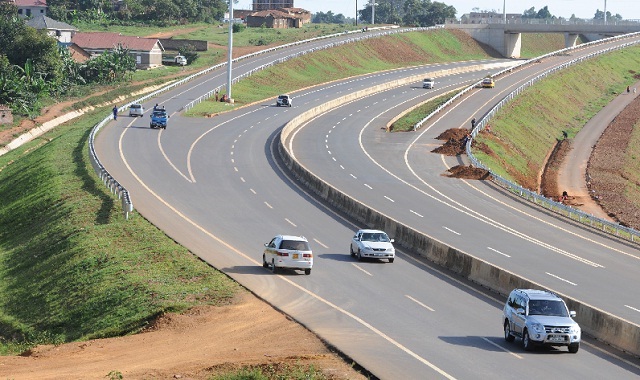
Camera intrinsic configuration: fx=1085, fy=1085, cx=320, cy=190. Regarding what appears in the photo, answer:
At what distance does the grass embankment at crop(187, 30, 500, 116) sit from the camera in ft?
418

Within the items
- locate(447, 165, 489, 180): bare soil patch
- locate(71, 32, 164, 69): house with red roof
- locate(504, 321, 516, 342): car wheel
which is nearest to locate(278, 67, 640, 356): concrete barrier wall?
locate(504, 321, 516, 342): car wheel

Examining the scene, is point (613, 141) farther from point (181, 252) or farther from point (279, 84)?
point (181, 252)

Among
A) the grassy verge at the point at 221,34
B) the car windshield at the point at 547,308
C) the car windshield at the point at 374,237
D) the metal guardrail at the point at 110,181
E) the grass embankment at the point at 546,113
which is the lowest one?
the grass embankment at the point at 546,113

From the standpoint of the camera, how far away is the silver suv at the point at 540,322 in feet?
96.7

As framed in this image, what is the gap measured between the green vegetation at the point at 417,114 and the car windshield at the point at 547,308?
7227 centimetres

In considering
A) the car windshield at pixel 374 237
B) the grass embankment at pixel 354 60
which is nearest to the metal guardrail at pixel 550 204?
the car windshield at pixel 374 237

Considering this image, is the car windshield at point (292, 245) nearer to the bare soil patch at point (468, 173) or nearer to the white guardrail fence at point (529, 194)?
the white guardrail fence at point (529, 194)

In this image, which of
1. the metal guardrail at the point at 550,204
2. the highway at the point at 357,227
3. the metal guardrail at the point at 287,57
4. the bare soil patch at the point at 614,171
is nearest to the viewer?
the highway at the point at 357,227

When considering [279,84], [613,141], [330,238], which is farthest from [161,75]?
[330,238]

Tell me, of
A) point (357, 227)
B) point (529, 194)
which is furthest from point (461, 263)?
point (529, 194)

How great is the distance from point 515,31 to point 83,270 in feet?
519

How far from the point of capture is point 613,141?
370ft

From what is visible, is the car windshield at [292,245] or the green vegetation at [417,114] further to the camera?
the green vegetation at [417,114]

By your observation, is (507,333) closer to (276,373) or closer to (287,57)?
(276,373)
